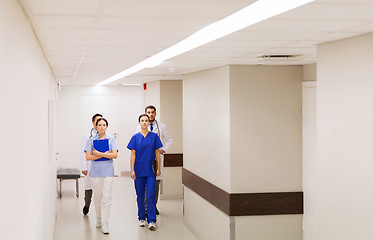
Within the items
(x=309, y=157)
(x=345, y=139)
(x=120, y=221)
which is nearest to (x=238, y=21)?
(x=345, y=139)

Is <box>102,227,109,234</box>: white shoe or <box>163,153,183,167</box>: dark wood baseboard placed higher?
<box>163,153,183,167</box>: dark wood baseboard

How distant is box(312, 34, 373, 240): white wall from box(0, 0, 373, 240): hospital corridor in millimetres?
12

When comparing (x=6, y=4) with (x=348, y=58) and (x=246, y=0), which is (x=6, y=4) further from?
(x=348, y=58)

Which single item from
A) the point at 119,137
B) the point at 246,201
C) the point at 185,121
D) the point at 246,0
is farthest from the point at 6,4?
the point at 119,137

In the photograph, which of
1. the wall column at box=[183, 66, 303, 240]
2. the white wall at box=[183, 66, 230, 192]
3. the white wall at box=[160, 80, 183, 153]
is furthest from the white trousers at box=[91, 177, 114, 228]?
the white wall at box=[160, 80, 183, 153]

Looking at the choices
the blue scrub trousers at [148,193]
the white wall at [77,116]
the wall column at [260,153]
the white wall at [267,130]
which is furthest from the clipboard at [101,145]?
the white wall at [77,116]

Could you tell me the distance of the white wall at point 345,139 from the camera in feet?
11.9

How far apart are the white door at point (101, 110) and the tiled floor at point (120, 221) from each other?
301 centimetres

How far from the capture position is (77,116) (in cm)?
1371

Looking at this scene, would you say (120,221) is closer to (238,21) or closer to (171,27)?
(171,27)

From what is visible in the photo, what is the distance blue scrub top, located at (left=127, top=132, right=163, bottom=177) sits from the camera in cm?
759

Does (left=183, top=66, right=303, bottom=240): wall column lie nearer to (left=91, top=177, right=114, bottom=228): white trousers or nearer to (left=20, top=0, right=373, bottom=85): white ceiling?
(left=20, top=0, right=373, bottom=85): white ceiling

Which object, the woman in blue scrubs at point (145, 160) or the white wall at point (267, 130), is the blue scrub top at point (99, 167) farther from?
the white wall at point (267, 130)

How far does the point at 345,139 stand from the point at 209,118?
10.1 ft
